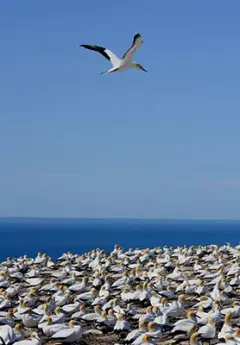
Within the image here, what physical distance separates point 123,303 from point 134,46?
5.50m

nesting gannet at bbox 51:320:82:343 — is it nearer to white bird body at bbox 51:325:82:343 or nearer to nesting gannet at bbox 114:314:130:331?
white bird body at bbox 51:325:82:343

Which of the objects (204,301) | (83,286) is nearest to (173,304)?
(204,301)

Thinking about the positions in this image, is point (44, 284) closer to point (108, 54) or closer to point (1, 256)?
point (108, 54)

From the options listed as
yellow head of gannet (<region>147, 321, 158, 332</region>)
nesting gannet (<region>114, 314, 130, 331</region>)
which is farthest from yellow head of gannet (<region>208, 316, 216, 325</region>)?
nesting gannet (<region>114, 314, 130, 331</region>)

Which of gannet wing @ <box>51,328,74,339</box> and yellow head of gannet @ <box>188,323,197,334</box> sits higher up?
yellow head of gannet @ <box>188,323,197,334</box>

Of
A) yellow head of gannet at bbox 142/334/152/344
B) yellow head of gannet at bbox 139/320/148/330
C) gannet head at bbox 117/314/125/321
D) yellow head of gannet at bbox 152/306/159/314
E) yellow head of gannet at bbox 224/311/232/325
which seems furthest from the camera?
yellow head of gannet at bbox 152/306/159/314

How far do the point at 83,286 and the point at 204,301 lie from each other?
11.2ft

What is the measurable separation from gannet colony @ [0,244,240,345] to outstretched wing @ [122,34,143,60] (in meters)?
4.73

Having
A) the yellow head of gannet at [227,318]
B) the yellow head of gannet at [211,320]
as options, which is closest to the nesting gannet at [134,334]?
the yellow head of gannet at [211,320]

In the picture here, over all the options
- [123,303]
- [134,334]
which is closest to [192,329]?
[134,334]

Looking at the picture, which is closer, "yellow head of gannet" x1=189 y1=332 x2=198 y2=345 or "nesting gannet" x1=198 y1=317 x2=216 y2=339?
"yellow head of gannet" x1=189 y1=332 x2=198 y2=345

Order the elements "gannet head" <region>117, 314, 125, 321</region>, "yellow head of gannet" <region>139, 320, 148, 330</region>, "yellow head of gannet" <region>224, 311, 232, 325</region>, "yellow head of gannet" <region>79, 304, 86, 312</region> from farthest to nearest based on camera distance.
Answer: "yellow head of gannet" <region>79, 304, 86, 312</region>, "gannet head" <region>117, 314, 125, 321</region>, "yellow head of gannet" <region>224, 311, 232, 325</region>, "yellow head of gannet" <region>139, 320, 148, 330</region>

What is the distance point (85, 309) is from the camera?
14234 mm

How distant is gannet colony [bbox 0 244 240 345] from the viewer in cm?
1219
